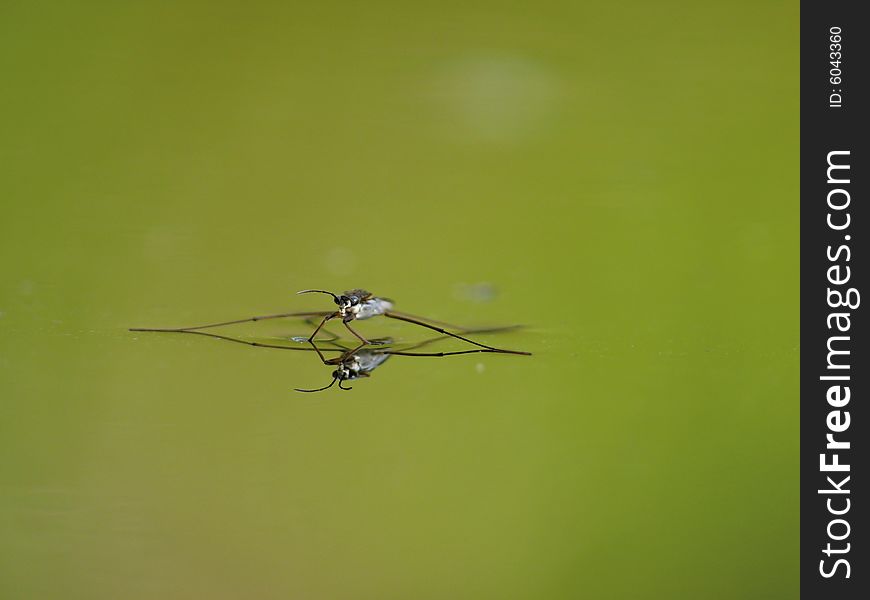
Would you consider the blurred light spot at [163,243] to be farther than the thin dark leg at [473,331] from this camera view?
Yes

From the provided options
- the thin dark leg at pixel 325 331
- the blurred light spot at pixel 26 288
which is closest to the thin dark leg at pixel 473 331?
the thin dark leg at pixel 325 331

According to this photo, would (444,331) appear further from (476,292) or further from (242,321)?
(242,321)

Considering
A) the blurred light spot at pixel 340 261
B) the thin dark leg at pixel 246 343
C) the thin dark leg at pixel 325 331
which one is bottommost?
the thin dark leg at pixel 246 343

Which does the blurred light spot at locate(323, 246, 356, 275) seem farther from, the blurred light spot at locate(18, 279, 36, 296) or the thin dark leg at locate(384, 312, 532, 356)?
the blurred light spot at locate(18, 279, 36, 296)

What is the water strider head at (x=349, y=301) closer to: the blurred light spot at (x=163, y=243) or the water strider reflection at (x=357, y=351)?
the water strider reflection at (x=357, y=351)

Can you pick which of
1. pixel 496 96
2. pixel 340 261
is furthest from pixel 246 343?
pixel 496 96

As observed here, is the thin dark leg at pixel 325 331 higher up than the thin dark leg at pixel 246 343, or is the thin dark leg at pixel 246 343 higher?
the thin dark leg at pixel 325 331
